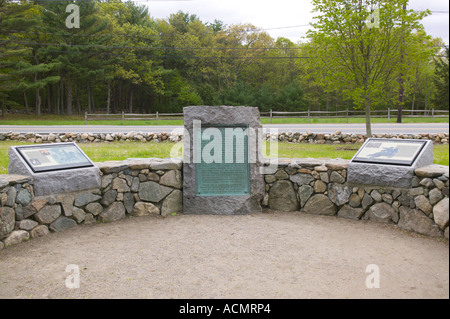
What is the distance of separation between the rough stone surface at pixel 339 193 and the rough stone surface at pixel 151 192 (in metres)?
2.44

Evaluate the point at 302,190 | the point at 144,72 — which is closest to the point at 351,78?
the point at 302,190

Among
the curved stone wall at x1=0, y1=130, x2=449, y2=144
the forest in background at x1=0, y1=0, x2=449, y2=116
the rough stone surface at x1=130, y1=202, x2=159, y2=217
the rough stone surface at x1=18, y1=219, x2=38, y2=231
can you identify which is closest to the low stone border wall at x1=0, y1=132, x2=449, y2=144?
the curved stone wall at x1=0, y1=130, x2=449, y2=144

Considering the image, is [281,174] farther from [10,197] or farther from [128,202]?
[10,197]

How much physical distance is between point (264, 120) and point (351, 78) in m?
11.9

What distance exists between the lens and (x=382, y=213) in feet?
16.4

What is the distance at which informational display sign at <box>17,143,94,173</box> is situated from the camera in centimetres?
475

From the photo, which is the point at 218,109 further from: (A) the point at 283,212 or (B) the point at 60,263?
(B) the point at 60,263

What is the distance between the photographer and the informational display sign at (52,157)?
475cm

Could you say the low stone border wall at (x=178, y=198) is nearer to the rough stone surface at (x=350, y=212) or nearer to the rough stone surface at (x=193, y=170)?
the rough stone surface at (x=350, y=212)

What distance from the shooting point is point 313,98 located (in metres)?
35.0

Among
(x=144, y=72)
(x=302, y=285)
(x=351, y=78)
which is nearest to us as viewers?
(x=302, y=285)

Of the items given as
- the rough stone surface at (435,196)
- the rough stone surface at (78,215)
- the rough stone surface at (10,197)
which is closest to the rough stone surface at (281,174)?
the rough stone surface at (435,196)

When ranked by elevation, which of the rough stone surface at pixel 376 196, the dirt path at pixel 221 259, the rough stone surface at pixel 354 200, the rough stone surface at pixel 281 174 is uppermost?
the rough stone surface at pixel 281 174

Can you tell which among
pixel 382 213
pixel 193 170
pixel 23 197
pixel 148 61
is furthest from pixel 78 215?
pixel 148 61
